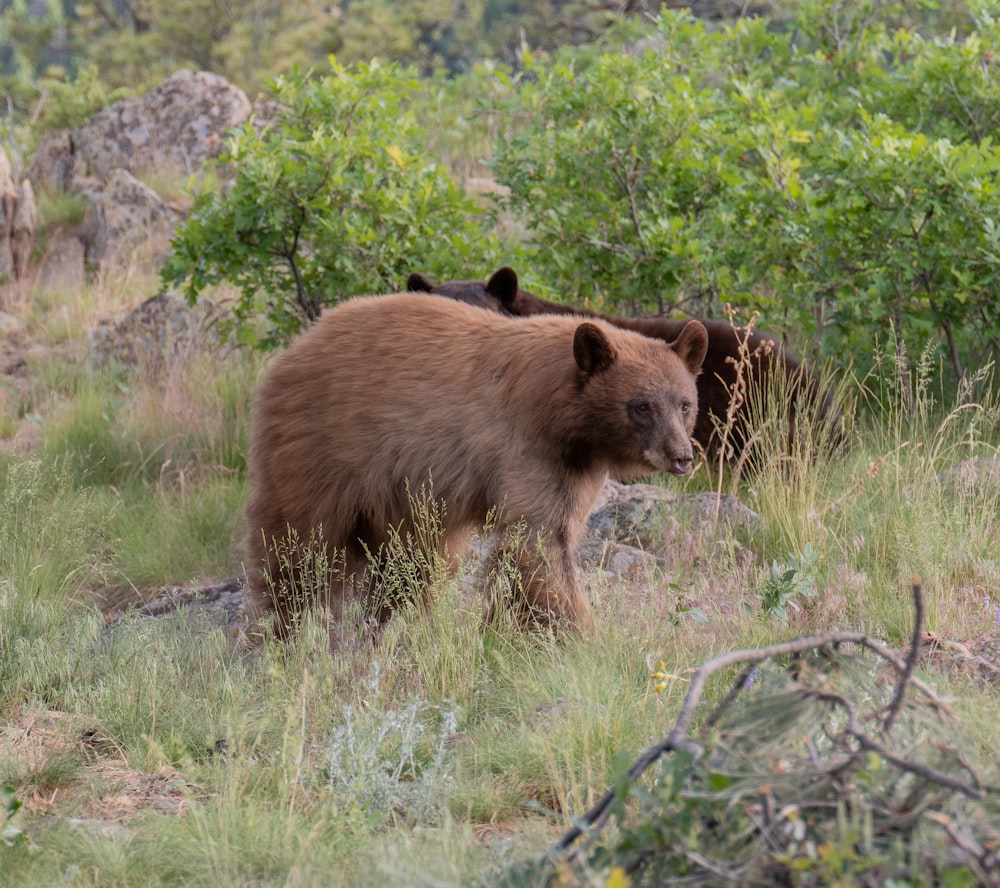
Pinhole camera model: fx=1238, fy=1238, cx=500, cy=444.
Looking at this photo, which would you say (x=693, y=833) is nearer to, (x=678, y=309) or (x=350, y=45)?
(x=678, y=309)

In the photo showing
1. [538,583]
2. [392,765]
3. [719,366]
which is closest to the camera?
[392,765]

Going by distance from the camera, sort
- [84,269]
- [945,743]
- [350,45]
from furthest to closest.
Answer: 1. [350,45]
2. [84,269]
3. [945,743]

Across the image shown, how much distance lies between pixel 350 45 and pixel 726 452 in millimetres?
19830

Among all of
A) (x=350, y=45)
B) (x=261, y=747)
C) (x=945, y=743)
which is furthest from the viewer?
(x=350, y=45)

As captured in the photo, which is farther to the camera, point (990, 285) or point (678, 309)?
point (678, 309)

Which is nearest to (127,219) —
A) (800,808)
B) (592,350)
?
(592,350)

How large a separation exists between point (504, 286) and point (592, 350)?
3029 mm

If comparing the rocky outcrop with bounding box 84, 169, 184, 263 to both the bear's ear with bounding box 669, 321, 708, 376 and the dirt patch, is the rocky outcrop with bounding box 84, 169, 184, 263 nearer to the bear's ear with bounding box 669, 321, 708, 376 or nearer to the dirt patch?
the bear's ear with bounding box 669, 321, 708, 376

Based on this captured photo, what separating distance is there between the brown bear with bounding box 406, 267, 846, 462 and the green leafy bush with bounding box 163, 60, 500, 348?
0.85 meters

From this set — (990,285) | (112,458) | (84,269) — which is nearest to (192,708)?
(112,458)

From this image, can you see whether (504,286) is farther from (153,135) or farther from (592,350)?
(153,135)

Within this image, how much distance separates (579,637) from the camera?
16.2ft

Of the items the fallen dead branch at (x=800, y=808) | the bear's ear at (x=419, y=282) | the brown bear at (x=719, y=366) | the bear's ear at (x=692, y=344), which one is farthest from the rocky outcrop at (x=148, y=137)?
→ the fallen dead branch at (x=800, y=808)

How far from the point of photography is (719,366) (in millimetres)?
7684
